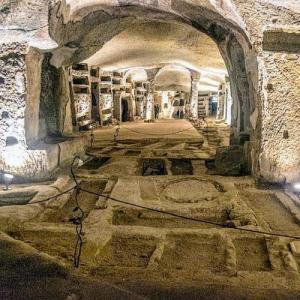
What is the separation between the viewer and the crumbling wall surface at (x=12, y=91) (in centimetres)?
497

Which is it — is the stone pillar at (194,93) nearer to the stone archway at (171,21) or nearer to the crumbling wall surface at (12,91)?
the stone archway at (171,21)

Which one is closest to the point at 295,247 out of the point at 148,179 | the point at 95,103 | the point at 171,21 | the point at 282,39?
the point at 148,179

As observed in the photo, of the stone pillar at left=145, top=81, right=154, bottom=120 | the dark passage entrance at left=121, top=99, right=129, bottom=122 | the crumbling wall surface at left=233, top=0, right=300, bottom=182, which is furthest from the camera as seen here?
the stone pillar at left=145, top=81, right=154, bottom=120

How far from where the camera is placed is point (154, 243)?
315 centimetres

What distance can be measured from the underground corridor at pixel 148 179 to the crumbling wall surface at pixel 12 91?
2 cm

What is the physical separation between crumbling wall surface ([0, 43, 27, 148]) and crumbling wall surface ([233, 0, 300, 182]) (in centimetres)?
333

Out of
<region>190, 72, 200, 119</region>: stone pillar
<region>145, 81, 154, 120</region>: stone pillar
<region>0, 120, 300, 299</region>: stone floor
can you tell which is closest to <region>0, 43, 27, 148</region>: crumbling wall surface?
<region>0, 120, 300, 299</region>: stone floor

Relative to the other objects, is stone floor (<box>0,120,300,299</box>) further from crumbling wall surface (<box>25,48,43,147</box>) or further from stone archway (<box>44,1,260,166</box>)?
stone archway (<box>44,1,260,166</box>)

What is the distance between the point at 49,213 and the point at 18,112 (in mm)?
2036

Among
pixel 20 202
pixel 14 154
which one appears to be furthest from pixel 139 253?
pixel 14 154

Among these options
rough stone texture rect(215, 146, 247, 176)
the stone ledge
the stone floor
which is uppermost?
the stone ledge

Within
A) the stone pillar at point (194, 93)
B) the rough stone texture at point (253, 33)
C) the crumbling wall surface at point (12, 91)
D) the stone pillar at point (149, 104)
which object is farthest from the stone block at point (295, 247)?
the stone pillar at point (149, 104)

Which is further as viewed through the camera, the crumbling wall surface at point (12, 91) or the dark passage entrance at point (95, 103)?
the dark passage entrance at point (95, 103)

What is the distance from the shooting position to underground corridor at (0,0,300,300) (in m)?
2.38
